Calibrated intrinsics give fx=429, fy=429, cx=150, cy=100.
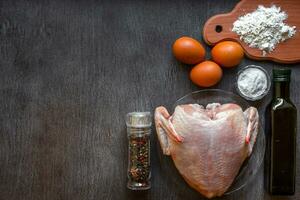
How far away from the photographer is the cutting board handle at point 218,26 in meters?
1.28

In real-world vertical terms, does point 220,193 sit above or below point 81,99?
below

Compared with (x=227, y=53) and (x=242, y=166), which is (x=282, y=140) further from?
(x=227, y=53)

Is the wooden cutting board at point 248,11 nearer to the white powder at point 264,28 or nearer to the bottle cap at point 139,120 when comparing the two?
the white powder at point 264,28

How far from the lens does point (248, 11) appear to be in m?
1.28

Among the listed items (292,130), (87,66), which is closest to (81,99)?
(87,66)

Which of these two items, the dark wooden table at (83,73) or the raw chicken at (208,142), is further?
the dark wooden table at (83,73)

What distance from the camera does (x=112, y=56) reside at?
1.31m

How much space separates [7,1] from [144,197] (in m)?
0.73

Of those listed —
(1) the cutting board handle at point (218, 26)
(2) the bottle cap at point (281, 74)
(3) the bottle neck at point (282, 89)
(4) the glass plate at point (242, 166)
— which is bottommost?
(4) the glass plate at point (242, 166)

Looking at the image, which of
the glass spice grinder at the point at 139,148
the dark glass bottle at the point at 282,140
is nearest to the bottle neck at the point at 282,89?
the dark glass bottle at the point at 282,140

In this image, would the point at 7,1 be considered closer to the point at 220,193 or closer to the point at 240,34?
the point at 240,34

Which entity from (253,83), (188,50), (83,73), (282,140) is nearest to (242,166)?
(282,140)

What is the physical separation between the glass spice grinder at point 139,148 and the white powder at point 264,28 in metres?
0.37

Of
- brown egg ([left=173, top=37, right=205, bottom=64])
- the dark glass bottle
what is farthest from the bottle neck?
brown egg ([left=173, top=37, right=205, bottom=64])
